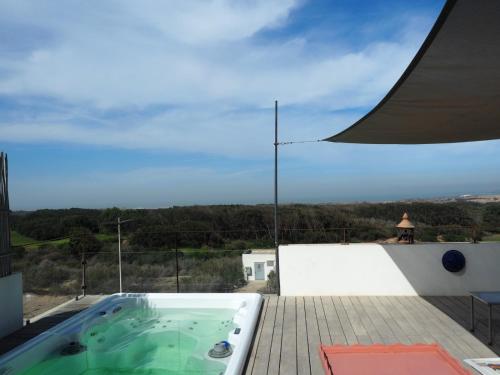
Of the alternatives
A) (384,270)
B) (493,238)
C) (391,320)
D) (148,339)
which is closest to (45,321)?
(148,339)

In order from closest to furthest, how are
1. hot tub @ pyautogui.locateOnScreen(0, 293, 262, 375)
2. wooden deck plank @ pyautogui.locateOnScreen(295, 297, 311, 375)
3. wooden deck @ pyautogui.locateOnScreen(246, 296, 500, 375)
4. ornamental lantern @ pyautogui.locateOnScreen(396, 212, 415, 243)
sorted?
wooden deck plank @ pyautogui.locateOnScreen(295, 297, 311, 375) < wooden deck @ pyautogui.locateOnScreen(246, 296, 500, 375) < hot tub @ pyautogui.locateOnScreen(0, 293, 262, 375) < ornamental lantern @ pyautogui.locateOnScreen(396, 212, 415, 243)

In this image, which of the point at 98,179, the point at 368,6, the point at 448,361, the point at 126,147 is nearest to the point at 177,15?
the point at 368,6

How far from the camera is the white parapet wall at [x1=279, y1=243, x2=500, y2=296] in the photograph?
17.2 ft

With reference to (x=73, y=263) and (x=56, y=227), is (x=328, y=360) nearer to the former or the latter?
(x=73, y=263)

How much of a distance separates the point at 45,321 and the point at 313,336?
316cm

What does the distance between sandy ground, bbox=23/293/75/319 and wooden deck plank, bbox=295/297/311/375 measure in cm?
334

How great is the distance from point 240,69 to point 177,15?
349 cm

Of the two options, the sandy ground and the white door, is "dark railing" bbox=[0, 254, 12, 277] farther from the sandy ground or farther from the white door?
the white door

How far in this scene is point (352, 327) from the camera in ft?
13.6

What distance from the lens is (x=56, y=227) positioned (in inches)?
416

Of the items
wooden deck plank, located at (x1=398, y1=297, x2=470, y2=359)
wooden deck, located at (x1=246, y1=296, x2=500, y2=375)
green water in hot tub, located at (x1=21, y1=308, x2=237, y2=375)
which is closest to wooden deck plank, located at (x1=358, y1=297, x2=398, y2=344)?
wooden deck, located at (x1=246, y1=296, x2=500, y2=375)

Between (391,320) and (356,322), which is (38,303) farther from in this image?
(391,320)

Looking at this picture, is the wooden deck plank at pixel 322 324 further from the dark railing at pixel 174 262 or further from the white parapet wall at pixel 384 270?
the dark railing at pixel 174 262

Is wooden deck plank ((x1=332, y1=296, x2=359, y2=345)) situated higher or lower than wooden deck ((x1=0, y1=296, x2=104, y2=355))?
higher
